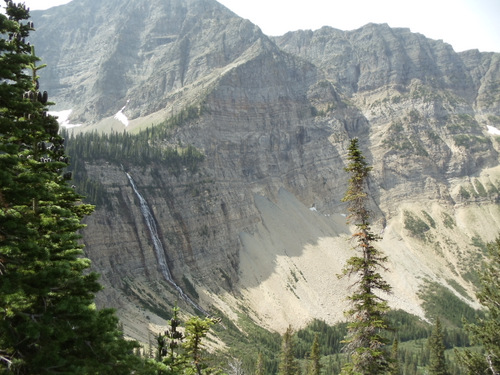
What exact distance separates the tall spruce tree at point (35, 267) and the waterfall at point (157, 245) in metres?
103

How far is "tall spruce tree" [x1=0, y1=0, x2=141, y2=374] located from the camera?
35.3 feet

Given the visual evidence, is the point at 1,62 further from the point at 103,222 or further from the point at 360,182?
the point at 103,222

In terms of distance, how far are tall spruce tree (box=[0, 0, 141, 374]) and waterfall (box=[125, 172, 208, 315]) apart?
102544mm

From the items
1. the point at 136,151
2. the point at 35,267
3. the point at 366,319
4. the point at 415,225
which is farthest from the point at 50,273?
the point at 415,225

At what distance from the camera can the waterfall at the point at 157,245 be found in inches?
4471

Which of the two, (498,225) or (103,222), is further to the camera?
(498,225)

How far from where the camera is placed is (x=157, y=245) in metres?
121

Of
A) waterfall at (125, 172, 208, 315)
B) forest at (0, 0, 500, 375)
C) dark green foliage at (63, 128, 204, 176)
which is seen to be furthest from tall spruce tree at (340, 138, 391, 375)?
dark green foliage at (63, 128, 204, 176)

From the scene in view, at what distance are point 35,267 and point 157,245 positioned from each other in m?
113

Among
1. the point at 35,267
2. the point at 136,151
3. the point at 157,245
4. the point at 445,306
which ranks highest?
the point at 136,151

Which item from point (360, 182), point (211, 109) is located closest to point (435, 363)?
point (360, 182)

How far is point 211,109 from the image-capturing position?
624ft

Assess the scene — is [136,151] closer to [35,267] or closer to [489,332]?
[489,332]

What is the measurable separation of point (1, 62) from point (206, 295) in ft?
369
